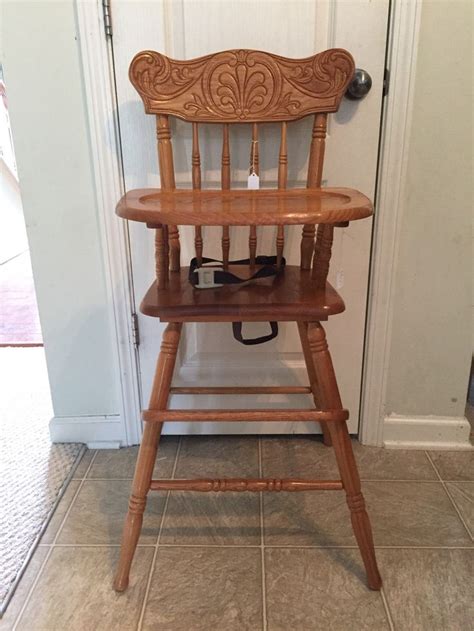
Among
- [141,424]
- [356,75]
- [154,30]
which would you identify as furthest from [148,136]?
[141,424]

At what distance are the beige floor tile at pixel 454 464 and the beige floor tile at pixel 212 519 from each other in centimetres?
48

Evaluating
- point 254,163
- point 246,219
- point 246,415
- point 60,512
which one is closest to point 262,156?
point 254,163

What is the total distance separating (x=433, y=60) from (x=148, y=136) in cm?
63

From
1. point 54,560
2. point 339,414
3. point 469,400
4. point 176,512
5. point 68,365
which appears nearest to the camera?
point 339,414

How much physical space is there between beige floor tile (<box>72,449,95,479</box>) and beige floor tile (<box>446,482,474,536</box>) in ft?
2.90

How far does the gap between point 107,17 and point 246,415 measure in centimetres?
86

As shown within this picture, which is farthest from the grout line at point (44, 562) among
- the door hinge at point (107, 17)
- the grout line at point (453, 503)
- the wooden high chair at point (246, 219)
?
the door hinge at point (107, 17)

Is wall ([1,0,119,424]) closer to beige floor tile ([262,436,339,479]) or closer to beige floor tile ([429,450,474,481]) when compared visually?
beige floor tile ([262,436,339,479])

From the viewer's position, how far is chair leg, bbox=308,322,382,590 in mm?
900

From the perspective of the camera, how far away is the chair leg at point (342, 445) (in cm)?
90

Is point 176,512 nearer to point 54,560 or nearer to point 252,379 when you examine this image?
point 54,560

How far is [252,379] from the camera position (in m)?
1.32

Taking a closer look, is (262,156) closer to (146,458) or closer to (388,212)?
(388,212)

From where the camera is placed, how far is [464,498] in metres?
1.16
